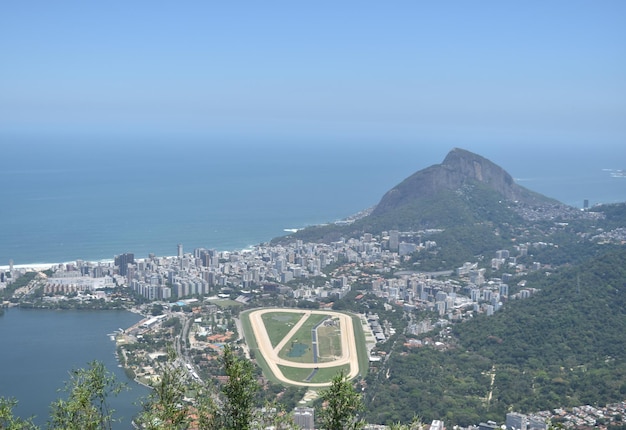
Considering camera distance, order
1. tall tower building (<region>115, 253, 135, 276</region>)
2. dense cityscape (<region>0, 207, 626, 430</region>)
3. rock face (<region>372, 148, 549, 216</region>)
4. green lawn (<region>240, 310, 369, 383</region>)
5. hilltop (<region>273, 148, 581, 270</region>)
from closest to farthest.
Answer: green lawn (<region>240, 310, 369, 383</region>), dense cityscape (<region>0, 207, 626, 430</region>), tall tower building (<region>115, 253, 135, 276</region>), hilltop (<region>273, 148, 581, 270</region>), rock face (<region>372, 148, 549, 216</region>)

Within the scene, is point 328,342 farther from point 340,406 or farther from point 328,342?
point 340,406

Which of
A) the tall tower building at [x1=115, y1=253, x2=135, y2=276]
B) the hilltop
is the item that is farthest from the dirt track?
the hilltop

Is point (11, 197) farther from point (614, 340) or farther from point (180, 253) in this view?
point (614, 340)

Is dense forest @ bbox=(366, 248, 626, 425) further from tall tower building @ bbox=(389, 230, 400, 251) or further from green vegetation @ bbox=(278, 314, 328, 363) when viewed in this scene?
tall tower building @ bbox=(389, 230, 400, 251)

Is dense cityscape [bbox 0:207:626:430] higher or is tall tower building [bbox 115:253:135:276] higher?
tall tower building [bbox 115:253:135:276]

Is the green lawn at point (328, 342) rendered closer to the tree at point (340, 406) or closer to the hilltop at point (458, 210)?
the hilltop at point (458, 210)

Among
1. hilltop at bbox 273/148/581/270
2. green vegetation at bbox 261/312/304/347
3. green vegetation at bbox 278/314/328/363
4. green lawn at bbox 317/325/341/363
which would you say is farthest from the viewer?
hilltop at bbox 273/148/581/270

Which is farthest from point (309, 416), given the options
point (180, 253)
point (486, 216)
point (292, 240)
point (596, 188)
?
point (596, 188)

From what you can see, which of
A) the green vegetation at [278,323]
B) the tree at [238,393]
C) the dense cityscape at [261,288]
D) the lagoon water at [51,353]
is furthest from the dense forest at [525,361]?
the tree at [238,393]
